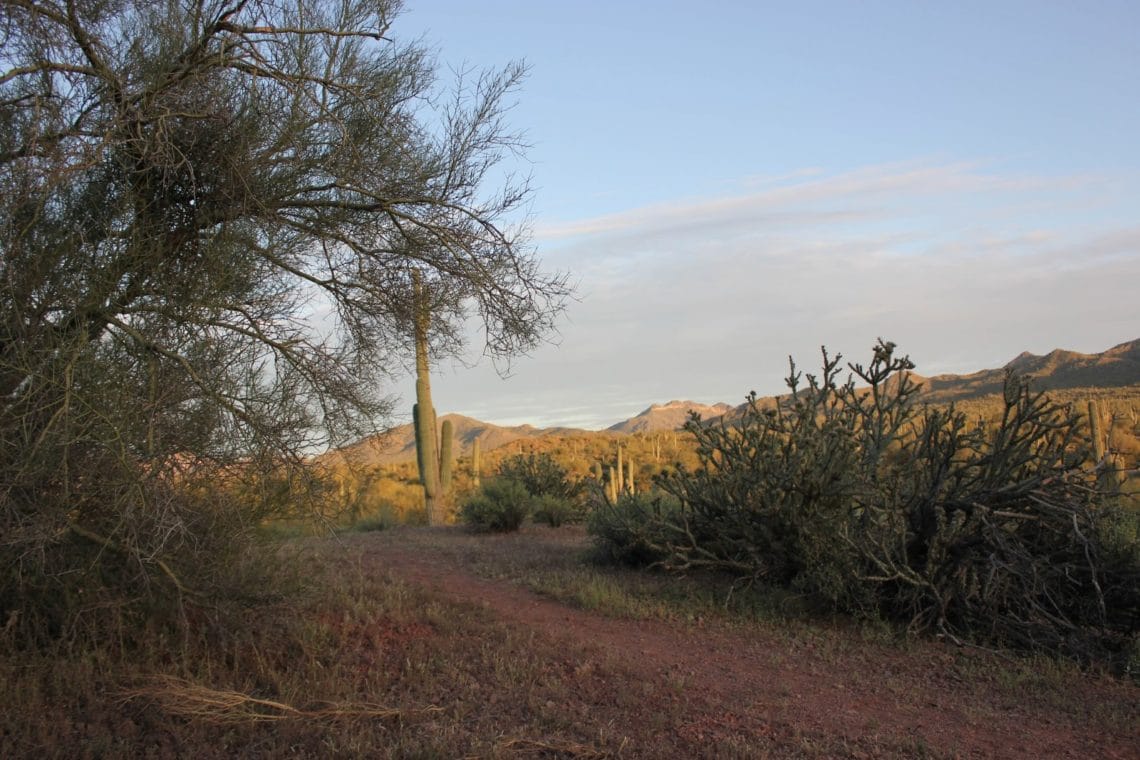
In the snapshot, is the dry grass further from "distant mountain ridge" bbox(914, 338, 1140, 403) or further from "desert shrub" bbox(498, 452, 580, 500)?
"distant mountain ridge" bbox(914, 338, 1140, 403)

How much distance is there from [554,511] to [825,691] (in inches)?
467

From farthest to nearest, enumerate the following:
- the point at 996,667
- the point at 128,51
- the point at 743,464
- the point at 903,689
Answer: the point at 743,464
the point at 996,667
the point at 903,689
the point at 128,51

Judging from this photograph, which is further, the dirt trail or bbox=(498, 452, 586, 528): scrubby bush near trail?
bbox=(498, 452, 586, 528): scrubby bush near trail

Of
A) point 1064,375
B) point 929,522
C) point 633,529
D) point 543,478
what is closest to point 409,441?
point 543,478

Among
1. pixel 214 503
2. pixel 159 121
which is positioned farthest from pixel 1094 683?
pixel 159 121

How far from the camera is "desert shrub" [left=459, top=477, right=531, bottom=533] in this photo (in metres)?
16.9

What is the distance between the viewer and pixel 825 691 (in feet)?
22.6

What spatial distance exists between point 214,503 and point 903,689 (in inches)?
204

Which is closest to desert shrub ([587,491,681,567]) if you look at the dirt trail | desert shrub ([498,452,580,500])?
the dirt trail

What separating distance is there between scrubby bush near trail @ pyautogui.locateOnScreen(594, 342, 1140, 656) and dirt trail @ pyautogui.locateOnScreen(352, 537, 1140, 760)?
0.68 m

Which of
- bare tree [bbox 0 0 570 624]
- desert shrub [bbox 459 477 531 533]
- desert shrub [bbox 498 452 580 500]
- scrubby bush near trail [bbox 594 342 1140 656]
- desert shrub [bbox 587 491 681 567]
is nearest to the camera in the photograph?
bare tree [bbox 0 0 570 624]

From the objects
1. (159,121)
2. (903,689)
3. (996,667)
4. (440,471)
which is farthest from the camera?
(440,471)

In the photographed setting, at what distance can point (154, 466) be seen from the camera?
5.66m

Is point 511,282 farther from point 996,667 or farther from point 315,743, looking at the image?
point 996,667
